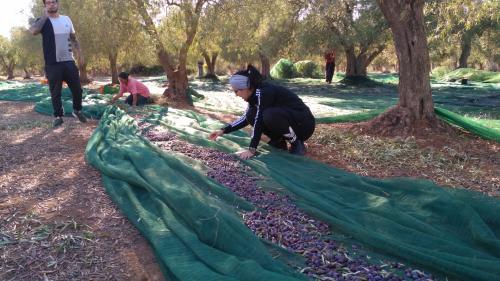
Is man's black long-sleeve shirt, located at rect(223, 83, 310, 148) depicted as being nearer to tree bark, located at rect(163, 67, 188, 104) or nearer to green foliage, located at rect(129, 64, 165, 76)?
tree bark, located at rect(163, 67, 188, 104)

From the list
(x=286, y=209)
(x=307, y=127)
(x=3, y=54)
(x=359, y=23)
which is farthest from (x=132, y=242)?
(x=3, y=54)

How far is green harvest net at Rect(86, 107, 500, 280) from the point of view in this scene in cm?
209

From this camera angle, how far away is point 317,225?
2688 millimetres

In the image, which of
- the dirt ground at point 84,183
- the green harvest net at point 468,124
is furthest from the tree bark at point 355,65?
the green harvest net at point 468,124

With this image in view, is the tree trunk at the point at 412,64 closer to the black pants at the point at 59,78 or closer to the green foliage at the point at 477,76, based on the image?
the black pants at the point at 59,78

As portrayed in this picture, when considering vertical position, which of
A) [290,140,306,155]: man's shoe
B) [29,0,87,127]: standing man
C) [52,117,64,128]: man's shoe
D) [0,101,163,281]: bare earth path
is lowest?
[0,101,163,281]: bare earth path

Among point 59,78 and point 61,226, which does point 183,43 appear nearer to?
point 59,78

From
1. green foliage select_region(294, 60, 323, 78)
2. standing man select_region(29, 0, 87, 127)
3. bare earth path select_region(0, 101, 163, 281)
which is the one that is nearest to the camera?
bare earth path select_region(0, 101, 163, 281)

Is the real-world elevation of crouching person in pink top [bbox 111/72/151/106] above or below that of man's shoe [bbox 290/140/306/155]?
above

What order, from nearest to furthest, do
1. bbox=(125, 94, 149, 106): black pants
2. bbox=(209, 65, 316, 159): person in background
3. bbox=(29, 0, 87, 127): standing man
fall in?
1. bbox=(209, 65, 316, 159): person in background
2. bbox=(29, 0, 87, 127): standing man
3. bbox=(125, 94, 149, 106): black pants

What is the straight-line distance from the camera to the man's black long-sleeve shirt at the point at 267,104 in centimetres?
409

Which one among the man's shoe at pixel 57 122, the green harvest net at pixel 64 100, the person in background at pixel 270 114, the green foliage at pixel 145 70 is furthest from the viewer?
the green foliage at pixel 145 70

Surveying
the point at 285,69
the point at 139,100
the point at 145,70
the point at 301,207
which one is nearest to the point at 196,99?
the point at 139,100

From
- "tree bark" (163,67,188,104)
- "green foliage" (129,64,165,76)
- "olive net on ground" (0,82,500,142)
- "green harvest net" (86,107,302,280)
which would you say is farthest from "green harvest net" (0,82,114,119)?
"green foliage" (129,64,165,76)
